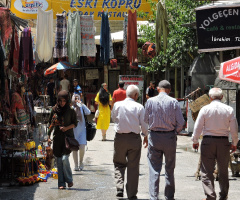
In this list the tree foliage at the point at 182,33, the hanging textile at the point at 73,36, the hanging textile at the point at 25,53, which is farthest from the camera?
the tree foliage at the point at 182,33

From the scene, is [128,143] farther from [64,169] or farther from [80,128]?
[80,128]

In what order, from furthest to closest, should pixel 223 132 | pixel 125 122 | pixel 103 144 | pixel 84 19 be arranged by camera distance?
pixel 84 19 < pixel 103 144 < pixel 125 122 < pixel 223 132

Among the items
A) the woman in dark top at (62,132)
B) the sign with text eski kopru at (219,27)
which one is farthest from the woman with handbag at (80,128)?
the sign with text eski kopru at (219,27)

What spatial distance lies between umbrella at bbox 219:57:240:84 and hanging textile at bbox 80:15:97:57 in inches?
442

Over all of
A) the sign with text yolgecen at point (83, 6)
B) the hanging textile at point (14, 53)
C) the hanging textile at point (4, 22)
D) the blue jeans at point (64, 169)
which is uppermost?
the sign with text yolgecen at point (83, 6)

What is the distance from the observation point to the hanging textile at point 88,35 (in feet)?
67.8

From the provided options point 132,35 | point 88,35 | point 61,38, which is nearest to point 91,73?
point 88,35

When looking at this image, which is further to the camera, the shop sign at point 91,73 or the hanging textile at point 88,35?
the shop sign at point 91,73

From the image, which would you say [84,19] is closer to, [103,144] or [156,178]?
[103,144]

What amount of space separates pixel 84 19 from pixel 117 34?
17.4 ft

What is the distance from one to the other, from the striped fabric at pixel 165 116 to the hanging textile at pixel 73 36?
12.5m

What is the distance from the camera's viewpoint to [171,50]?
21.6 metres

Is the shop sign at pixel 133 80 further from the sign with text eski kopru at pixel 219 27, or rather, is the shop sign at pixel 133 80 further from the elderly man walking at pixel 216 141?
the elderly man walking at pixel 216 141

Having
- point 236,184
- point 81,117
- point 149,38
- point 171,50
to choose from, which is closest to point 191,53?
point 171,50
